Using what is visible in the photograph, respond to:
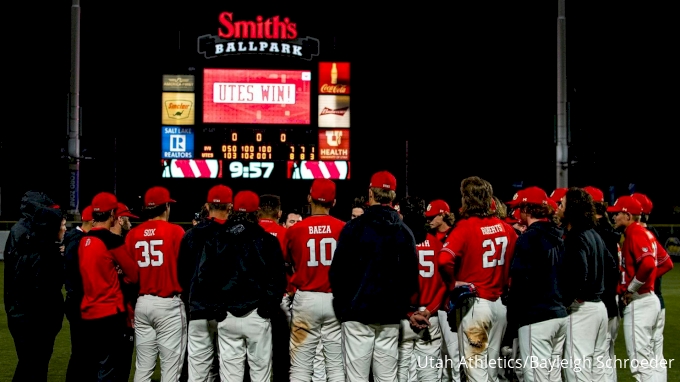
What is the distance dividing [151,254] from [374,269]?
1.94 meters

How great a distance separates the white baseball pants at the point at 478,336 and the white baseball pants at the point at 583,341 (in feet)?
1.93

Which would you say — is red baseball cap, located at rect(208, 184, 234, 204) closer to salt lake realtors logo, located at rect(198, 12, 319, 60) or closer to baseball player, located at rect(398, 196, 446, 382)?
baseball player, located at rect(398, 196, 446, 382)

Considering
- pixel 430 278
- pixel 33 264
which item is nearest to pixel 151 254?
pixel 33 264

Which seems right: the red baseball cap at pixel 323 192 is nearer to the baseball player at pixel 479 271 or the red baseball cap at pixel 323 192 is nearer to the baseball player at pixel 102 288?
the baseball player at pixel 479 271

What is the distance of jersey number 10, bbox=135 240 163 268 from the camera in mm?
5938

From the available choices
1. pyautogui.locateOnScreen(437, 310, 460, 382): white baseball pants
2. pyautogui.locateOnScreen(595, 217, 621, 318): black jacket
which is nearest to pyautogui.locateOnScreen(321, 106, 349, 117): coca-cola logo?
pyautogui.locateOnScreen(595, 217, 621, 318): black jacket

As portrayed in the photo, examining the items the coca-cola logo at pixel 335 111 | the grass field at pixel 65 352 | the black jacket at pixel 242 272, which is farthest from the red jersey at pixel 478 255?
the coca-cola logo at pixel 335 111

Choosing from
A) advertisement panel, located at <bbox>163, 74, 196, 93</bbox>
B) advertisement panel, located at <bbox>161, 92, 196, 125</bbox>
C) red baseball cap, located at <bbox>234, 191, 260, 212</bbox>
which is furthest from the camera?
advertisement panel, located at <bbox>163, 74, 196, 93</bbox>

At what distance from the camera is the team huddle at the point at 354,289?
5.39m

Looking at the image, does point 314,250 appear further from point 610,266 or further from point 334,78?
point 334,78

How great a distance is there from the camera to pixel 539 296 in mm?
5422

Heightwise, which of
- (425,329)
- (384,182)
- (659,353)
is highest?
(384,182)

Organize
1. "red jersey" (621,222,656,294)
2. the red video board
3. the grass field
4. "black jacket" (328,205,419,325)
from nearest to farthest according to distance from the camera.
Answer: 1. "black jacket" (328,205,419,325)
2. "red jersey" (621,222,656,294)
3. the grass field
4. the red video board

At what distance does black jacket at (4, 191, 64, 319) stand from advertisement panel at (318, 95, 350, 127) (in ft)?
63.9
